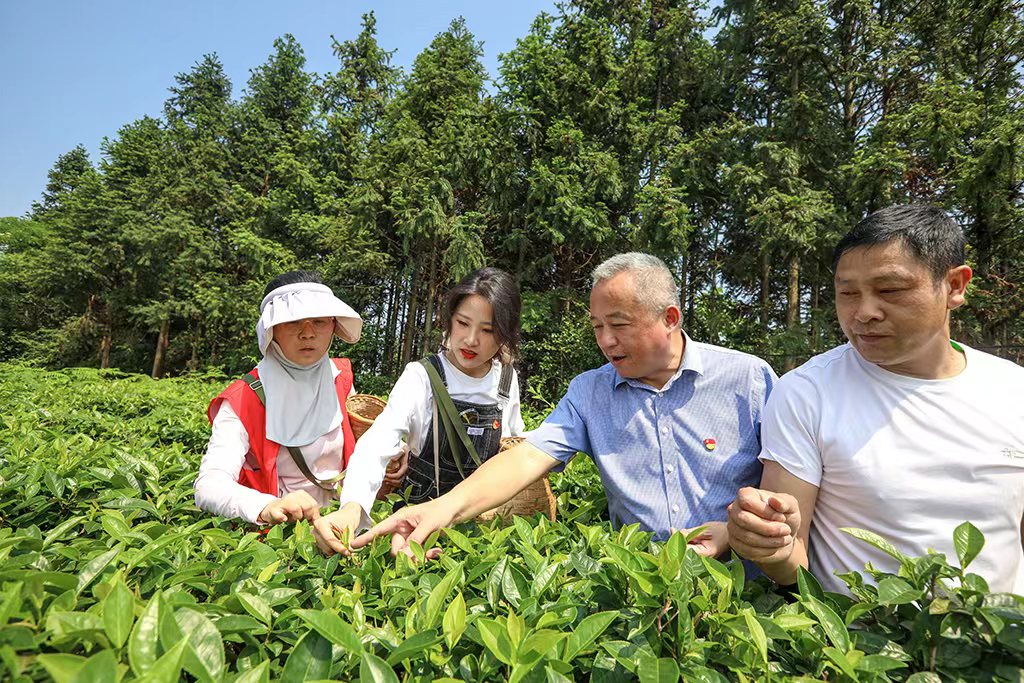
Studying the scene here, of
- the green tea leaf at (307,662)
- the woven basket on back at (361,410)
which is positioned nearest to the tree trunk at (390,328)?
the woven basket on back at (361,410)

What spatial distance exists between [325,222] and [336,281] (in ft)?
6.43

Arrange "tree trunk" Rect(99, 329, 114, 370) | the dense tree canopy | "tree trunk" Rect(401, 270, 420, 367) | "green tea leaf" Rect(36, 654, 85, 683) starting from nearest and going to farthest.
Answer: "green tea leaf" Rect(36, 654, 85, 683) < the dense tree canopy < "tree trunk" Rect(401, 270, 420, 367) < "tree trunk" Rect(99, 329, 114, 370)

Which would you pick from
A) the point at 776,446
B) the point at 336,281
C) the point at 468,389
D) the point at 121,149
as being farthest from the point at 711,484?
the point at 121,149

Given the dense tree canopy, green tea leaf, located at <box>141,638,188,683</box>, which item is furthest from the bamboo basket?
the dense tree canopy

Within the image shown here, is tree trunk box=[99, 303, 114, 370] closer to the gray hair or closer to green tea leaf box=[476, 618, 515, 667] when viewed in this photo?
the gray hair

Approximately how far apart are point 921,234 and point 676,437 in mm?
874

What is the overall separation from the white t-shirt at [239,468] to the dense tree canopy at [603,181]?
10823 millimetres

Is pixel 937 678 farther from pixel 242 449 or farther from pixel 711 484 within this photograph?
pixel 242 449

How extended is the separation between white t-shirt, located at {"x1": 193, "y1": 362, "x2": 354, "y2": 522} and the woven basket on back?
0.12 m

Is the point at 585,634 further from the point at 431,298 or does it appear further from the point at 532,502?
the point at 431,298

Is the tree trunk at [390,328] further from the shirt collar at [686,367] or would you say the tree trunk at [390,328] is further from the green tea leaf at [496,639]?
the green tea leaf at [496,639]

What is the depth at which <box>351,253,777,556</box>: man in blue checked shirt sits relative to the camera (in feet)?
5.82

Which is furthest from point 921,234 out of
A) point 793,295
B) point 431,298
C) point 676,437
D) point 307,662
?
point 431,298

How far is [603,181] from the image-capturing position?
1462 centimetres
